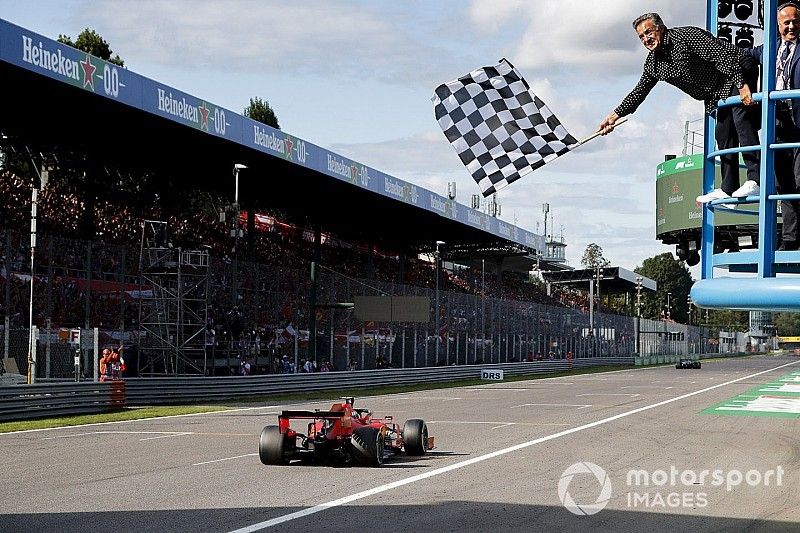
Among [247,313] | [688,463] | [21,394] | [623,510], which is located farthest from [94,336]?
[623,510]

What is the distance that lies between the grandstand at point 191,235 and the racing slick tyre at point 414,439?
42.8 ft

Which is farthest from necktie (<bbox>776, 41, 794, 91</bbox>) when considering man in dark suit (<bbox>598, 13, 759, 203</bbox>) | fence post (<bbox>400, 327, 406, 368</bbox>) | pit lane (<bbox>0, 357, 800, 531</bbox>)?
fence post (<bbox>400, 327, 406, 368</bbox>)

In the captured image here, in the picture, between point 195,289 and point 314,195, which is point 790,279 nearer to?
point 195,289

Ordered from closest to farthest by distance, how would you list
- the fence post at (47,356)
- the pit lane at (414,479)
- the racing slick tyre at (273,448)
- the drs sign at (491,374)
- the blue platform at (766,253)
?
the blue platform at (766,253), the pit lane at (414,479), the racing slick tyre at (273,448), the fence post at (47,356), the drs sign at (491,374)

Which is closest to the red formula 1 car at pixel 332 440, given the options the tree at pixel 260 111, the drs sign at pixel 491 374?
the drs sign at pixel 491 374

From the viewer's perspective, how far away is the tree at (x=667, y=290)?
14430cm

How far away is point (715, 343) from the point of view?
141000mm

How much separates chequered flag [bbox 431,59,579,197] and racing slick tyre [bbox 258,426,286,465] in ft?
25.0

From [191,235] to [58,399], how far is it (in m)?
17.0

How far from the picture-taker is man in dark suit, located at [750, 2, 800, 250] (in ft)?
18.4

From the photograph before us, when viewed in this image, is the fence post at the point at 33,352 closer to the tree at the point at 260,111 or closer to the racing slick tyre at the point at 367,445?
the racing slick tyre at the point at 367,445

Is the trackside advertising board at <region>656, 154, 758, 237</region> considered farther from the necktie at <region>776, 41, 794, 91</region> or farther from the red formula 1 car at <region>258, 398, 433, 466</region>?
the red formula 1 car at <region>258, 398, 433, 466</region>

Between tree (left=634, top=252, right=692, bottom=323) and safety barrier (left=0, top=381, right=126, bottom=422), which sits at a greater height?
tree (left=634, top=252, right=692, bottom=323)

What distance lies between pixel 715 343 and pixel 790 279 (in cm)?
14141
